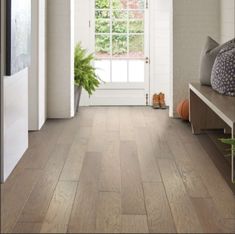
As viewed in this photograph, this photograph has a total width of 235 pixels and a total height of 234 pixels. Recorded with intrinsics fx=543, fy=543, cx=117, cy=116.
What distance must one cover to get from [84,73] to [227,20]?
2.05 m

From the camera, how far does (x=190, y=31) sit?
6.73 metres

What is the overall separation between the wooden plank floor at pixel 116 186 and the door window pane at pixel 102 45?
2.32 m

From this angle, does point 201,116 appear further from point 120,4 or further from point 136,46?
point 120,4

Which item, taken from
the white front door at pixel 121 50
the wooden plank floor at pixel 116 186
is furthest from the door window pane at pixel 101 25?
the wooden plank floor at pixel 116 186

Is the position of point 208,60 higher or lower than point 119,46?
lower

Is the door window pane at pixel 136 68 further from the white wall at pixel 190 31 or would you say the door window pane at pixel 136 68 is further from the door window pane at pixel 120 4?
the white wall at pixel 190 31

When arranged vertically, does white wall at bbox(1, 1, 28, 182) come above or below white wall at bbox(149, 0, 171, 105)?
below

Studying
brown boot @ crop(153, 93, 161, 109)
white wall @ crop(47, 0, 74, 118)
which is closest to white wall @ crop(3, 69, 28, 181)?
white wall @ crop(47, 0, 74, 118)

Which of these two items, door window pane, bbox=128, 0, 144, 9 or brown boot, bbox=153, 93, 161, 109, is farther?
door window pane, bbox=128, 0, 144, 9

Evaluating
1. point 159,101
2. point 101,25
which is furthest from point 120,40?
point 159,101

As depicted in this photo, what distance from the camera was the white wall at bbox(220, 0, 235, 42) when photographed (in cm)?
612

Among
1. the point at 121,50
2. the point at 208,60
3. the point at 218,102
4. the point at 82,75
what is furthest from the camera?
the point at 121,50

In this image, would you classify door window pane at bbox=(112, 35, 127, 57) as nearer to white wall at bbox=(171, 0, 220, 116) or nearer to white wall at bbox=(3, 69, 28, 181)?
white wall at bbox=(171, 0, 220, 116)

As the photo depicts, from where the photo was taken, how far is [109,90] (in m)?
8.05
